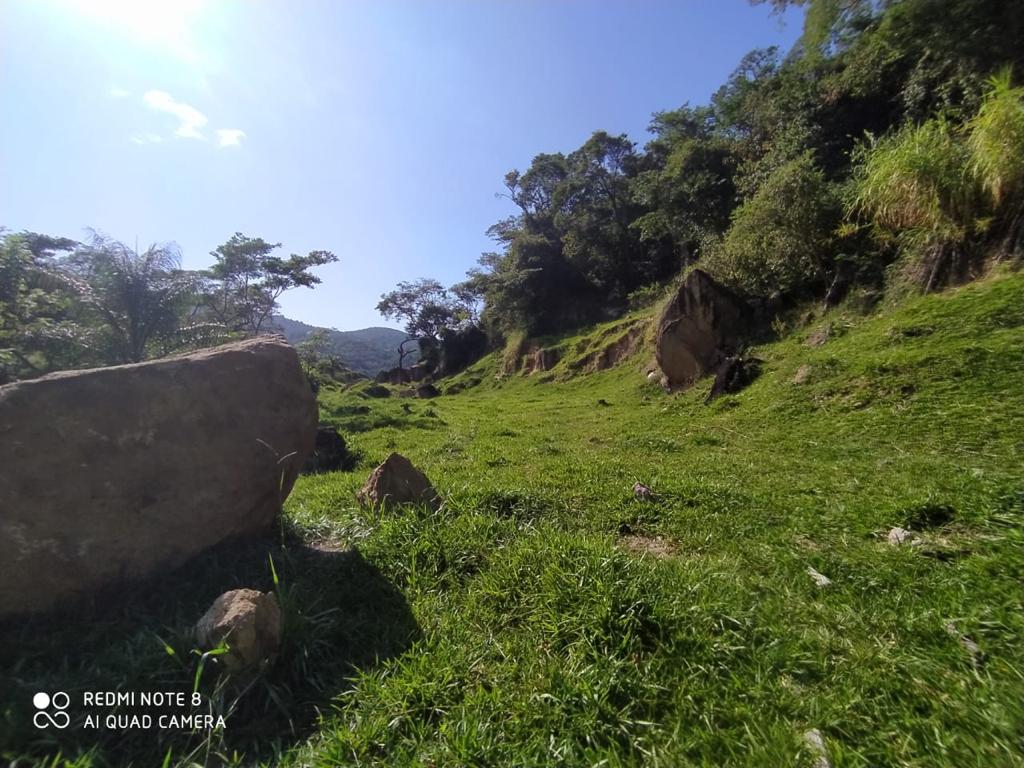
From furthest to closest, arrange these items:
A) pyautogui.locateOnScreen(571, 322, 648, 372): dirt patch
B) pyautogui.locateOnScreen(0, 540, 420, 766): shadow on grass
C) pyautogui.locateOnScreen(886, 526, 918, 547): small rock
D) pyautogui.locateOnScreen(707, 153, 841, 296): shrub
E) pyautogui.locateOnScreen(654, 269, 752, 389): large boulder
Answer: pyautogui.locateOnScreen(571, 322, 648, 372): dirt patch → pyautogui.locateOnScreen(654, 269, 752, 389): large boulder → pyautogui.locateOnScreen(707, 153, 841, 296): shrub → pyautogui.locateOnScreen(886, 526, 918, 547): small rock → pyautogui.locateOnScreen(0, 540, 420, 766): shadow on grass

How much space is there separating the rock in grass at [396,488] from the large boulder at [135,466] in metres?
0.69

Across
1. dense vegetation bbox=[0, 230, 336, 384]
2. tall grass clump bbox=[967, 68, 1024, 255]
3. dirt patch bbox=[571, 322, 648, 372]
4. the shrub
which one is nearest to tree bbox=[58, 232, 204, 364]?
dense vegetation bbox=[0, 230, 336, 384]

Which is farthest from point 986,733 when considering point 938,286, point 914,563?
point 938,286

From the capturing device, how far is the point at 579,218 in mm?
28297

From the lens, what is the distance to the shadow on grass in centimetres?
187

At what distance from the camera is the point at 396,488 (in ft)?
13.3

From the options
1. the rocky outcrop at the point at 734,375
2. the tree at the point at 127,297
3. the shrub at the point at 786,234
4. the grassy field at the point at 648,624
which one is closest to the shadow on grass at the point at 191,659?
the grassy field at the point at 648,624

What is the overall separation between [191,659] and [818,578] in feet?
11.1

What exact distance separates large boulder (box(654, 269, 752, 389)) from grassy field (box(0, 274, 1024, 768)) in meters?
5.95

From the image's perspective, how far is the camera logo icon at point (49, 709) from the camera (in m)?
1.94

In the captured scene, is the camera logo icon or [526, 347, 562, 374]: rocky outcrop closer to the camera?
the camera logo icon

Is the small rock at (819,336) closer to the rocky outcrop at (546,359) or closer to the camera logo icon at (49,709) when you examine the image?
the camera logo icon at (49,709)

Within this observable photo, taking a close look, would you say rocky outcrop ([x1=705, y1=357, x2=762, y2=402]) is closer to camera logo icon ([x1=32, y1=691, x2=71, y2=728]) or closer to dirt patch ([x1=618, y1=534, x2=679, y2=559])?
dirt patch ([x1=618, y1=534, x2=679, y2=559])

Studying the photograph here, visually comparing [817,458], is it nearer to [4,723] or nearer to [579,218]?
[4,723]
